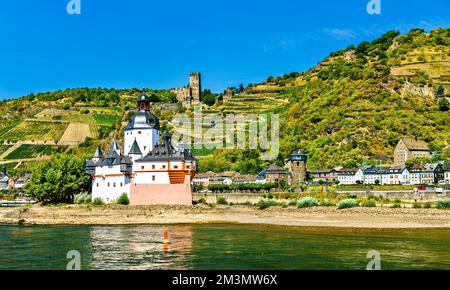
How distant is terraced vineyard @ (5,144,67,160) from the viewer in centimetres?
13712

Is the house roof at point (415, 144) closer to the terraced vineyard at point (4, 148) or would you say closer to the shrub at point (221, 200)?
the shrub at point (221, 200)

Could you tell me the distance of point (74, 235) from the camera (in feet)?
130

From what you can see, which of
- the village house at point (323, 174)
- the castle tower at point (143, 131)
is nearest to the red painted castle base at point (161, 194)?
the castle tower at point (143, 131)

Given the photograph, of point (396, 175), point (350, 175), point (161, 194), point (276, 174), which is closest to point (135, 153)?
point (161, 194)

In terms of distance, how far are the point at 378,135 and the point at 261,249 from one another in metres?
72.1

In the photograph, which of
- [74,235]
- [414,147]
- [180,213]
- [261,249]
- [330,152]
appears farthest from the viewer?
[330,152]

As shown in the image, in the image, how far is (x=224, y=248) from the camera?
30719 millimetres

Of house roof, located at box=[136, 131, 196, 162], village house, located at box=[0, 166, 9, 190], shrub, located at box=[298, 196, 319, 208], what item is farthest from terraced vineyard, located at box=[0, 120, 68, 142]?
shrub, located at box=[298, 196, 319, 208]

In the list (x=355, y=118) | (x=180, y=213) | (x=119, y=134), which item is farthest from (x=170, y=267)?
(x=119, y=134)

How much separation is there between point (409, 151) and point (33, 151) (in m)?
96.5

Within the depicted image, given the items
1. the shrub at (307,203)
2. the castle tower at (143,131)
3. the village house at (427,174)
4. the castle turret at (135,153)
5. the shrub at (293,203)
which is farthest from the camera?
the village house at (427,174)

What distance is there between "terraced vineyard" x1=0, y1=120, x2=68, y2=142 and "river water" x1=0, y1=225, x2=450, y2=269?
11052 cm

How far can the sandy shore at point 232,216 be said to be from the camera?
1823 inches

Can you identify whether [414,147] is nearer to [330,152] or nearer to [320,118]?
[330,152]
